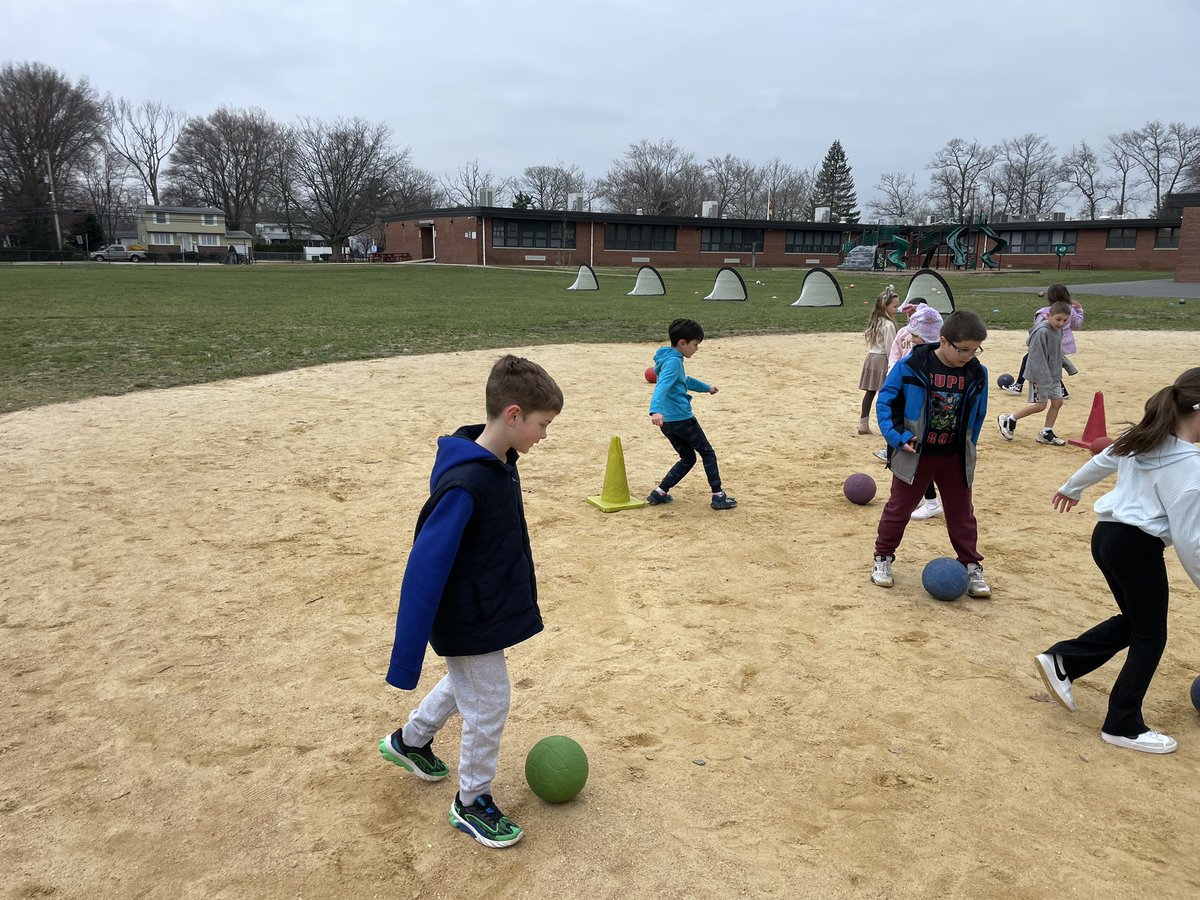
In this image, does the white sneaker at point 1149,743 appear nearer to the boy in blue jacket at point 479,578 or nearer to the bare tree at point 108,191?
the boy in blue jacket at point 479,578

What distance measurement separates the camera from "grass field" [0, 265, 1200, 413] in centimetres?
1411

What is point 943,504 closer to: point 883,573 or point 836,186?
point 883,573

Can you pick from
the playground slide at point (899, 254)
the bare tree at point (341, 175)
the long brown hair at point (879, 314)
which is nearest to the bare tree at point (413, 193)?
the bare tree at point (341, 175)

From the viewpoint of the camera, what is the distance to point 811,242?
239 ft

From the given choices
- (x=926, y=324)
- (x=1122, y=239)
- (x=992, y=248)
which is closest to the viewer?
(x=926, y=324)

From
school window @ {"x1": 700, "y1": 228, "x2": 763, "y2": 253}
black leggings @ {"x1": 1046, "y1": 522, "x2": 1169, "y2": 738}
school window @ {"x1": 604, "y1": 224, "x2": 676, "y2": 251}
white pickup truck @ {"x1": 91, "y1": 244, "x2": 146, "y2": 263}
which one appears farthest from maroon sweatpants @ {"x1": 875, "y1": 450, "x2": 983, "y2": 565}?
white pickup truck @ {"x1": 91, "y1": 244, "x2": 146, "y2": 263}

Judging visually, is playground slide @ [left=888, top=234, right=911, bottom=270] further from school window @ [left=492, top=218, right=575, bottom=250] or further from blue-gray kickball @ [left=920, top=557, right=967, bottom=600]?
blue-gray kickball @ [left=920, top=557, right=967, bottom=600]

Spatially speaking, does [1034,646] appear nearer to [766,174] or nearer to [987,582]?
[987,582]

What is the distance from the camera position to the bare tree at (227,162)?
90.2 meters

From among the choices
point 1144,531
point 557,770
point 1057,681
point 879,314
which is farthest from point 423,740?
point 879,314

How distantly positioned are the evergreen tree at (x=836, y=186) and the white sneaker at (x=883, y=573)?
110 metres

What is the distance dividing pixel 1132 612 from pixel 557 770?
271 cm

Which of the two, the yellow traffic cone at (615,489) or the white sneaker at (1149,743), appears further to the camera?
the yellow traffic cone at (615,489)

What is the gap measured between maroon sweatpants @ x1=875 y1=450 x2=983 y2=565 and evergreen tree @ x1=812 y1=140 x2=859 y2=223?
10998cm
